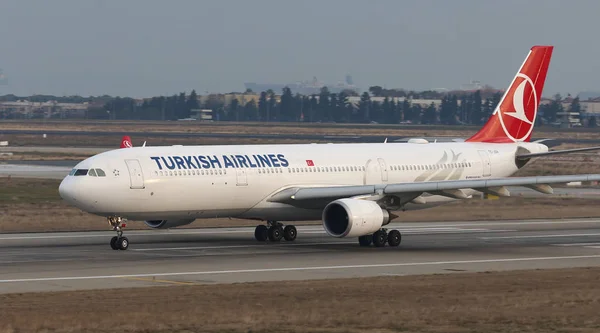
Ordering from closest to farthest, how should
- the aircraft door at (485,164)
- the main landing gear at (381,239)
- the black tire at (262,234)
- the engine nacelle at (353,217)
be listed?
the engine nacelle at (353,217)
the main landing gear at (381,239)
the black tire at (262,234)
the aircraft door at (485,164)

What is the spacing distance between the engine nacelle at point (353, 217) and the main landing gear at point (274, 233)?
152 inches

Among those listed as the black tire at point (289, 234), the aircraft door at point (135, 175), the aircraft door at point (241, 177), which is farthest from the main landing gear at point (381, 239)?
the aircraft door at point (135, 175)

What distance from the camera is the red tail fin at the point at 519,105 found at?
4894cm

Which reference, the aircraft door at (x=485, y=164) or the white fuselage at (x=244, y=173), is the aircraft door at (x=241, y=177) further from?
the aircraft door at (x=485, y=164)

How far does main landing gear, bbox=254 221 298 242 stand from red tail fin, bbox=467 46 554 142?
1027 centimetres

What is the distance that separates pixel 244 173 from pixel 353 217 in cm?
455

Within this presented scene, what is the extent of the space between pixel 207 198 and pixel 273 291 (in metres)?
12.0

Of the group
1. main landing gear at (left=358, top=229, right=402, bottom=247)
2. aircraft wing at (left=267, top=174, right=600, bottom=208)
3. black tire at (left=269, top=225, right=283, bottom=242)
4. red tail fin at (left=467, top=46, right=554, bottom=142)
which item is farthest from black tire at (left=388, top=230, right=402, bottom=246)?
red tail fin at (left=467, top=46, right=554, bottom=142)

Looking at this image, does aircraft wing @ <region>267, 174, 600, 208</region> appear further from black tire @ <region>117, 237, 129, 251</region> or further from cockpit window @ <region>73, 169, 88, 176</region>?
cockpit window @ <region>73, 169, 88, 176</region>

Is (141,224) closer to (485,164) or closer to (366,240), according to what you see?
(366,240)

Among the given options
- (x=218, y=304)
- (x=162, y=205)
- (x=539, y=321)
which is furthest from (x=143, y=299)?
(x=162, y=205)

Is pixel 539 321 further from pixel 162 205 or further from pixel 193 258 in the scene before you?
pixel 162 205

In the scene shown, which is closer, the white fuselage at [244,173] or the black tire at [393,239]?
the white fuselage at [244,173]

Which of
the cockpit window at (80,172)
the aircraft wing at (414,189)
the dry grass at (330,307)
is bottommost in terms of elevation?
the dry grass at (330,307)
